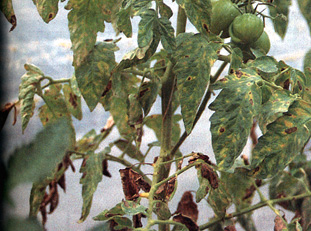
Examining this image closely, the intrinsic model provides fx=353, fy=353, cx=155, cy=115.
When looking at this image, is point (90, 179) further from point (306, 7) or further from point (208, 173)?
point (306, 7)

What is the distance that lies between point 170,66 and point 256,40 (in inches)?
5.6

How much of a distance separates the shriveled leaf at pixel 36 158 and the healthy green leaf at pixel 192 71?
0.36 metres

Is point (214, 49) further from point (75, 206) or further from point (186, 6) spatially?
point (75, 206)

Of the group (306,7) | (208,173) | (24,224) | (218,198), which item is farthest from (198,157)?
(306,7)

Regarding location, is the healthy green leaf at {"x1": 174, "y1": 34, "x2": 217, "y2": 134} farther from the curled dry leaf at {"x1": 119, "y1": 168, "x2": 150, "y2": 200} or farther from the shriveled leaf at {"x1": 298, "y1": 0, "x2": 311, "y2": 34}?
the shriveled leaf at {"x1": 298, "y1": 0, "x2": 311, "y2": 34}

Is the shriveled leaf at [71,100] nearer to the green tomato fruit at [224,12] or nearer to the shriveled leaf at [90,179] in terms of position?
the shriveled leaf at [90,179]

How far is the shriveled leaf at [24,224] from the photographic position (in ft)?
0.24

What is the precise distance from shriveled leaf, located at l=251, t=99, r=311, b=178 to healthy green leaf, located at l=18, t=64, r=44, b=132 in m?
0.36

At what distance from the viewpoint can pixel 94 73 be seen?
51cm

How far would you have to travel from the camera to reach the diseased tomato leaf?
0.43 meters

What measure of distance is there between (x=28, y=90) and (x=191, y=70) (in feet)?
1.02

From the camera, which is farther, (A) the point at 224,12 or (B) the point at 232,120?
(A) the point at 224,12

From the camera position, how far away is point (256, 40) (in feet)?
1.81

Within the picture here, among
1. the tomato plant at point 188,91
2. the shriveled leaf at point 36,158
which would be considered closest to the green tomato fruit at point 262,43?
the tomato plant at point 188,91
